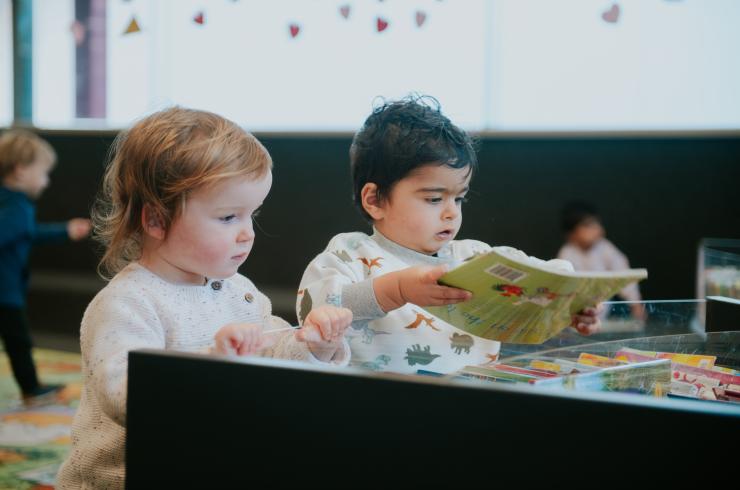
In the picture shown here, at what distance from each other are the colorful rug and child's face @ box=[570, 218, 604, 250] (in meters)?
2.27

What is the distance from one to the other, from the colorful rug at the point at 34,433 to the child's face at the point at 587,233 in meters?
2.27

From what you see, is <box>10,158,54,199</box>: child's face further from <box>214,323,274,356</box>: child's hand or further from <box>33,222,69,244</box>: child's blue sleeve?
<box>214,323,274,356</box>: child's hand

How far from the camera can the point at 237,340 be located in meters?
→ 0.96

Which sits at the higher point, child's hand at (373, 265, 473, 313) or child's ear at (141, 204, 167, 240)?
child's ear at (141, 204, 167, 240)

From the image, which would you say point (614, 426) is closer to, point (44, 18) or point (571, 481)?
point (571, 481)

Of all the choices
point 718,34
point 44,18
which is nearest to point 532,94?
point 718,34

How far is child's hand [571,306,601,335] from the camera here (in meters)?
1.23

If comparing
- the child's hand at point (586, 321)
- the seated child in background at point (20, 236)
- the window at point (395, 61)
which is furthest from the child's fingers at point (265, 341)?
the seated child in background at point (20, 236)

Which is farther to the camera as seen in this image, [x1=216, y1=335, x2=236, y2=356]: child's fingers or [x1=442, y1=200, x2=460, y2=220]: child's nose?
[x1=442, y1=200, x2=460, y2=220]: child's nose

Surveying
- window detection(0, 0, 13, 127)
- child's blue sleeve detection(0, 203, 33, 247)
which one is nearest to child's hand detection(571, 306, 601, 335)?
child's blue sleeve detection(0, 203, 33, 247)

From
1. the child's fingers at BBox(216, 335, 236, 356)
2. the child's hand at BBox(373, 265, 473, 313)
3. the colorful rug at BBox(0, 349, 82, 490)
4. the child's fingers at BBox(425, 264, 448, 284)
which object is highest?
the child's fingers at BBox(425, 264, 448, 284)

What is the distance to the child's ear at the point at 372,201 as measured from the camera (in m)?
1.62

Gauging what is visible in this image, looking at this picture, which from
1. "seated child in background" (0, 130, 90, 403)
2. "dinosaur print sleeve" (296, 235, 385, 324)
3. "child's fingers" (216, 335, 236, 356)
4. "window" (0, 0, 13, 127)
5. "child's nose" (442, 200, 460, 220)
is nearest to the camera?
"child's fingers" (216, 335, 236, 356)

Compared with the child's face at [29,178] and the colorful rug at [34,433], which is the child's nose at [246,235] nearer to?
the colorful rug at [34,433]
